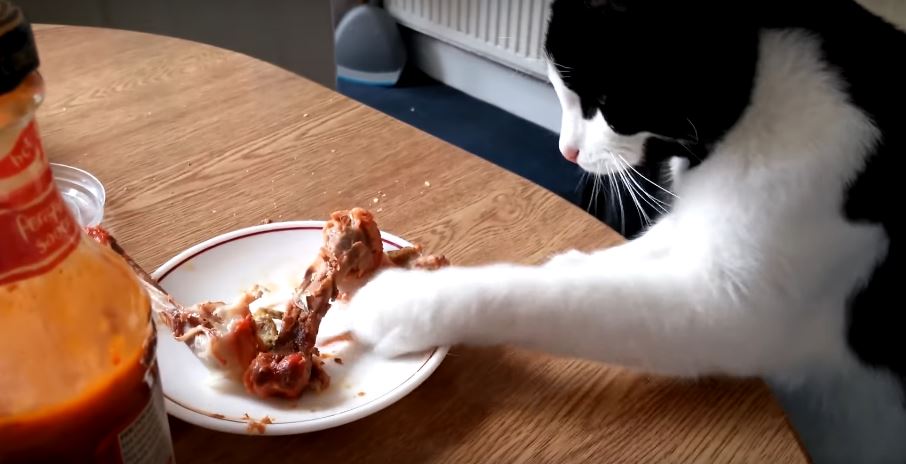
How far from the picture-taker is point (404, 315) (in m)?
0.54

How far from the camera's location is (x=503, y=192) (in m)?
0.75

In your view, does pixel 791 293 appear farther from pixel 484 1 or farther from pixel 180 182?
pixel 484 1

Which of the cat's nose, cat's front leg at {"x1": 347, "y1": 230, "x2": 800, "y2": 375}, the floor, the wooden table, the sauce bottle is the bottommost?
the floor

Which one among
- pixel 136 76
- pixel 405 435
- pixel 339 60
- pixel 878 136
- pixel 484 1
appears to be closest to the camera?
pixel 405 435

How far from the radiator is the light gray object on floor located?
8 centimetres

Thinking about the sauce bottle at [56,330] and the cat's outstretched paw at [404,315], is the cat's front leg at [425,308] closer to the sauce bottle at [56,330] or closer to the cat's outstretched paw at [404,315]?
the cat's outstretched paw at [404,315]

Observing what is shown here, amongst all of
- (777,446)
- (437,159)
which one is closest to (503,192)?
(437,159)

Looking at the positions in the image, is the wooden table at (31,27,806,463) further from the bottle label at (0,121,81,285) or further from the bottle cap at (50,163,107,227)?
the bottle label at (0,121,81,285)

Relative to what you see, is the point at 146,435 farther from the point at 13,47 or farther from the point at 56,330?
the point at 13,47

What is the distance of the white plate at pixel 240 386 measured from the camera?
0.47 m

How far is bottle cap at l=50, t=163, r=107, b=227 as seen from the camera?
2.22 feet

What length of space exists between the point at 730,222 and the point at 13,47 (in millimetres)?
525

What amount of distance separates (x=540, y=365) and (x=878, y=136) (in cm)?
33

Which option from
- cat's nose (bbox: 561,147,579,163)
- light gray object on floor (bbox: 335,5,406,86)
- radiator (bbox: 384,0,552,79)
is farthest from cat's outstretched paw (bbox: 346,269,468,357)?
light gray object on floor (bbox: 335,5,406,86)
